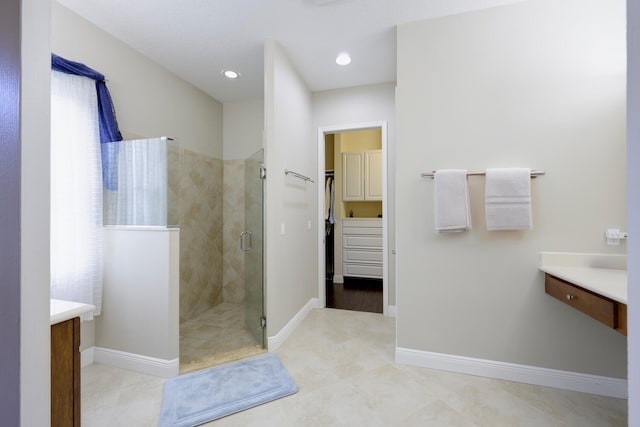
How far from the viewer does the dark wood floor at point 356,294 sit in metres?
3.49

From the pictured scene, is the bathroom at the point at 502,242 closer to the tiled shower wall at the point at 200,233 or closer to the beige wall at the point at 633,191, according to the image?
the tiled shower wall at the point at 200,233

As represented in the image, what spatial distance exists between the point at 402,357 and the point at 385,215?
1.53 m

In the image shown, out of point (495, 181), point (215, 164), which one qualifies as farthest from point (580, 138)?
point (215, 164)

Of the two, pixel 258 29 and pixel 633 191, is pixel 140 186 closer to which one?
pixel 258 29

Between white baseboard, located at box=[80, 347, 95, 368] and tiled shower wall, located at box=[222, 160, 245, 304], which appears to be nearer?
white baseboard, located at box=[80, 347, 95, 368]

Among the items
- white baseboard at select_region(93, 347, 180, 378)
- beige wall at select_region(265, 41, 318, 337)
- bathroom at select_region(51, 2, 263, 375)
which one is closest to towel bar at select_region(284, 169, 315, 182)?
beige wall at select_region(265, 41, 318, 337)

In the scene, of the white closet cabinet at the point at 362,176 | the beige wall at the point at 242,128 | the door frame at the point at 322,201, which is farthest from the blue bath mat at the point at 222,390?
the white closet cabinet at the point at 362,176

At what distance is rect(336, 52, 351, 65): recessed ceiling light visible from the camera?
262cm

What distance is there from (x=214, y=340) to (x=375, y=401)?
1.60 m

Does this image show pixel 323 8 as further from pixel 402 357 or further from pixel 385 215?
pixel 402 357

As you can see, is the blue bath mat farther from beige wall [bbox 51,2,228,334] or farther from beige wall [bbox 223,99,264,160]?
beige wall [bbox 223,99,264,160]

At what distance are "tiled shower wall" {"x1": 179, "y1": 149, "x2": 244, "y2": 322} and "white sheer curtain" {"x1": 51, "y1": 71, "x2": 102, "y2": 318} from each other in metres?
0.95

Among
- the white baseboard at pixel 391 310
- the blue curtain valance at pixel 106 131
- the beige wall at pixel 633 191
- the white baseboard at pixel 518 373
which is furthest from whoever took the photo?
the white baseboard at pixel 391 310

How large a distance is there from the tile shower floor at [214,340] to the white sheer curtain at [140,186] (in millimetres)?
1158
